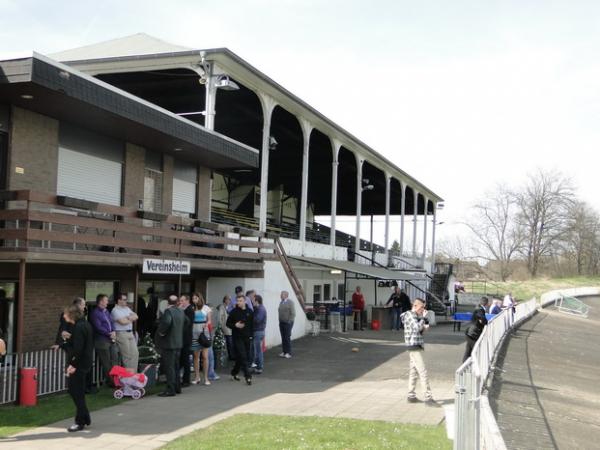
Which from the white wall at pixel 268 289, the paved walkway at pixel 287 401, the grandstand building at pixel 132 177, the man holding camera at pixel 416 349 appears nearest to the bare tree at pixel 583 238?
the grandstand building at pixel 132 177

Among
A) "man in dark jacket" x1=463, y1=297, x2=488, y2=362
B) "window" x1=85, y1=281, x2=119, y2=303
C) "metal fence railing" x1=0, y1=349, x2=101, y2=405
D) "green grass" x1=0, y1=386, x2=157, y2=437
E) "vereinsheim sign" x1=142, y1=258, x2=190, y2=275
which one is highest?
"vereinsheim sign" x1=142, y1=258, x2=190, y2=275

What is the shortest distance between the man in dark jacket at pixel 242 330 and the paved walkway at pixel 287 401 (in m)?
0.43

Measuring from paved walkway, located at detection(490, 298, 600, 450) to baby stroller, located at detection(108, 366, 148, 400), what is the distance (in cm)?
595

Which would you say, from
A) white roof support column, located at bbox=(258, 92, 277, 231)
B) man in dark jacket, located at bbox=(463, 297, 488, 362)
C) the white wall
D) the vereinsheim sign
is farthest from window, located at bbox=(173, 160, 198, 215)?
man in dark jacket, located at bbox=(463, 297, 488, 362)

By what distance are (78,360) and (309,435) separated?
10.4ft

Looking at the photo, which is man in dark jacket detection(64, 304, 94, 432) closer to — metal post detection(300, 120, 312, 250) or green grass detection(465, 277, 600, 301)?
metal post detection(300, 120, 312, 250)

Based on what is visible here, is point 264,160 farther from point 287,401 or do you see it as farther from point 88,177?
point 287,401

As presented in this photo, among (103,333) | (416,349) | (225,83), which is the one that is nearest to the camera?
(416,349)

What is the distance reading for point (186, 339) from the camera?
11641mm

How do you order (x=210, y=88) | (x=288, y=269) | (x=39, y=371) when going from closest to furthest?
1. (x=39, y=371)
2. (x=210, y=88)
3. (x=288, y=269)

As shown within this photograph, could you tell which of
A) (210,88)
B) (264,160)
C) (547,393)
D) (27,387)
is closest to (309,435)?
(27,387)

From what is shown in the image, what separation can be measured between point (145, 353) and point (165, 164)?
618cm

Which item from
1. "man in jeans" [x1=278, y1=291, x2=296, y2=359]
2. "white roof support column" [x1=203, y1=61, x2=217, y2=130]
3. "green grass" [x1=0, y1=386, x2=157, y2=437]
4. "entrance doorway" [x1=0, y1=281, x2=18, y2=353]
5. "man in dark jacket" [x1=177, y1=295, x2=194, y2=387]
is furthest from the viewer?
"white roof support column" [x1=203, y1=61, x2=217, y2=130]

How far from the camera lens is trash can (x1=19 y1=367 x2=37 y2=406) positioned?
10039mm
